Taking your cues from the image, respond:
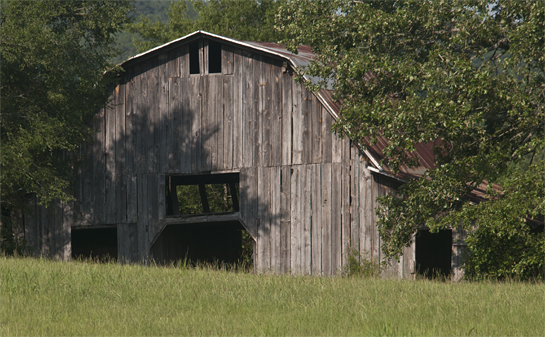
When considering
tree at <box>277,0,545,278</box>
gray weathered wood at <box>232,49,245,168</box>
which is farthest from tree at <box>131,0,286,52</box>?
tree at <box>277,0,545,278</box>

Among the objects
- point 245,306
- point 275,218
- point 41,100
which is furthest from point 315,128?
point 245,306

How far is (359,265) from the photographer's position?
17.1m

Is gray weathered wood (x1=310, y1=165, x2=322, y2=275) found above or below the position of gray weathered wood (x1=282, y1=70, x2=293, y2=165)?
below

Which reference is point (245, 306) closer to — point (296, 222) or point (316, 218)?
point (316, 218)

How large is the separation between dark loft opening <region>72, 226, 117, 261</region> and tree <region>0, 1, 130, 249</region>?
183 inches

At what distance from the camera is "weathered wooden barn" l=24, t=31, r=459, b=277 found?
17.6 meters

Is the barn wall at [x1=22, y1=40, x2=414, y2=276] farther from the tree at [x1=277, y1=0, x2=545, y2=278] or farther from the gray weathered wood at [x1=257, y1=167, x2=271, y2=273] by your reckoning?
the tree at [x1=277, y1=0, x2=545, y2=278]

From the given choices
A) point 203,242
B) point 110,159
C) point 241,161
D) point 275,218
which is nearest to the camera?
point 275,218

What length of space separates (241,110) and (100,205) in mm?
5763

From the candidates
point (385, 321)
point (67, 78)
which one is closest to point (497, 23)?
point (385, 321)

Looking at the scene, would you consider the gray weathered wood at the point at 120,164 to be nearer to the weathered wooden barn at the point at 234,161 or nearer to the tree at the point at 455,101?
the weathered wooden barn at the point at 234,161

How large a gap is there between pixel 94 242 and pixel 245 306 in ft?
55.6

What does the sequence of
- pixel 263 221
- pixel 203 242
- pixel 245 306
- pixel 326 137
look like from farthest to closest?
1. pixel 203 242
2. pixel 263 221
3. pixel 326 137
4. pixel 245 306

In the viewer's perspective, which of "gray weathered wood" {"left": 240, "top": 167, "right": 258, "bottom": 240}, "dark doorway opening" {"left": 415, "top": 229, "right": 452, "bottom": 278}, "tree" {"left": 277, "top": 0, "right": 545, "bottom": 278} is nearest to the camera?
"tree" {"left": 277, "top": 0, "right": 545, "bottom": 278}
